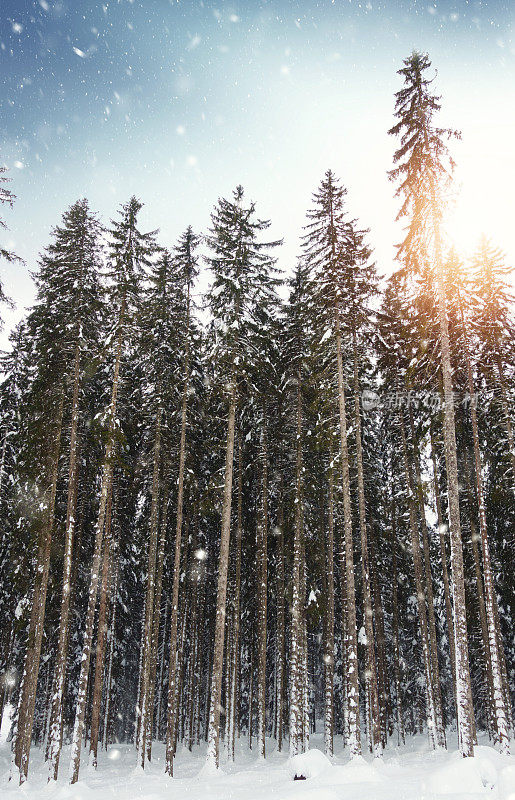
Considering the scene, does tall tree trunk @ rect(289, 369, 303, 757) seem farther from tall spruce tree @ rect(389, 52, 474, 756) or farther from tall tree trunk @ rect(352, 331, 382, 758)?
tall spruce tree @ rect(389, 52, 474, 756)

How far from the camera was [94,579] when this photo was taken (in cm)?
1741

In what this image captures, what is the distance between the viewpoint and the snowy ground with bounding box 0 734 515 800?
32.0 ft

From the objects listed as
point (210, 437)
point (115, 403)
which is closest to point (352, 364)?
point (210, 437)

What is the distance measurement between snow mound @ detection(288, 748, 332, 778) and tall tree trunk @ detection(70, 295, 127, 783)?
7.06 meters

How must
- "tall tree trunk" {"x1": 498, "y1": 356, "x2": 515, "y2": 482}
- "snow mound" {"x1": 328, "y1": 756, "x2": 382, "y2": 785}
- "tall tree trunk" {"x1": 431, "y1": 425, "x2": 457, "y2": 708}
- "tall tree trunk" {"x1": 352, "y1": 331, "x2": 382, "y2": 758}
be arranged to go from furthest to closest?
"tall tree trunk" {"x1": 431, "y1": 425, "x2": 457, "y2": 708} → "tall tree trunk" {"x1": 498, "y1": 356, "x2": 515, "y2": 482} → "tall tree trunk" {"x1": 352, "y1": 331, "x2": 382, "y2": 758} → "snow mound" {"x1": 328, "y1": 756, "x2": 382, "y2": 785}

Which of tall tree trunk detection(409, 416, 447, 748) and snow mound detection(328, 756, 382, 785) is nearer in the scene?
snow mound detection(328, 756, 382, 785)

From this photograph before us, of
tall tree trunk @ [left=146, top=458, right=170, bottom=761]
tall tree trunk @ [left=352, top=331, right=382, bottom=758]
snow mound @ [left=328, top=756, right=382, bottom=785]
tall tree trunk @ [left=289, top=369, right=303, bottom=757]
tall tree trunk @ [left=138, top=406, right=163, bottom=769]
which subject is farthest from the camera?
tall tree trunk @ [left=146, top=458, right=170, bottom=761]

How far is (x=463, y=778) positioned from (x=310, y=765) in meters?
4.70

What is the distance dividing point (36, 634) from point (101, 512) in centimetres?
468

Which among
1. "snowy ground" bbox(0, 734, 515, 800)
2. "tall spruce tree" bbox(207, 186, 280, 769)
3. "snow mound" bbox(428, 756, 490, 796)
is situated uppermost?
"tall spruce tree" bbox(207, 186, 280, 769)

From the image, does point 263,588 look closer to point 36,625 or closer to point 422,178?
point 36,625

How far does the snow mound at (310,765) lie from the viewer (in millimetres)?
12898

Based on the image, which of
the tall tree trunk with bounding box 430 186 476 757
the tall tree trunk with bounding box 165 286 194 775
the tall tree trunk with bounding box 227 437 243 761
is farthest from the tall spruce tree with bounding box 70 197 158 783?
the tall tree trunk with bounding box 430 186 476 757

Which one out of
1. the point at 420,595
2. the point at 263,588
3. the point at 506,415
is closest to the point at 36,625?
the point at 263,588
